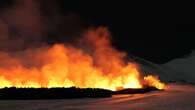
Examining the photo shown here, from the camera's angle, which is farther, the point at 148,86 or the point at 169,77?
the point at 169,77

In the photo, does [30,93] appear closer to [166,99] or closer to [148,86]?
[166,99]

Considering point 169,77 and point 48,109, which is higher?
point 169,77

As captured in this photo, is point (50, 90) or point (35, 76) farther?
point (35, 76)

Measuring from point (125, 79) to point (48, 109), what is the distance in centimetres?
3841

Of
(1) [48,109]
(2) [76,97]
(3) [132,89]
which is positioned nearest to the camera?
(1) [48,109]

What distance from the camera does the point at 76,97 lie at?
75875 mm

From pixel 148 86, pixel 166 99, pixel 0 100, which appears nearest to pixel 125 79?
pixel 148 86

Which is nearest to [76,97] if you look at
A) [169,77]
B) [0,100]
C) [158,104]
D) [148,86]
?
[0,100]

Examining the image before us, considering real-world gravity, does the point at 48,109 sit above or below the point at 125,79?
below

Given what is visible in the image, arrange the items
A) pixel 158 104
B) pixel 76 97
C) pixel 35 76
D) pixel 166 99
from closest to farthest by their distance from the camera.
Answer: pixel 158 104
pixel 166 99
pixel 76 97
pixel 35 76

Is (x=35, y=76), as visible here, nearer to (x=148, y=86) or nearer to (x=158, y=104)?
(x=148, y=86)

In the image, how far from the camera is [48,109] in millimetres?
56219

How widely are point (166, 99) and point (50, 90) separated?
16.7 metres

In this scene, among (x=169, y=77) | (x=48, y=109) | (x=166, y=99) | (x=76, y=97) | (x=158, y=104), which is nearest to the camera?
(x=48, y=109)
